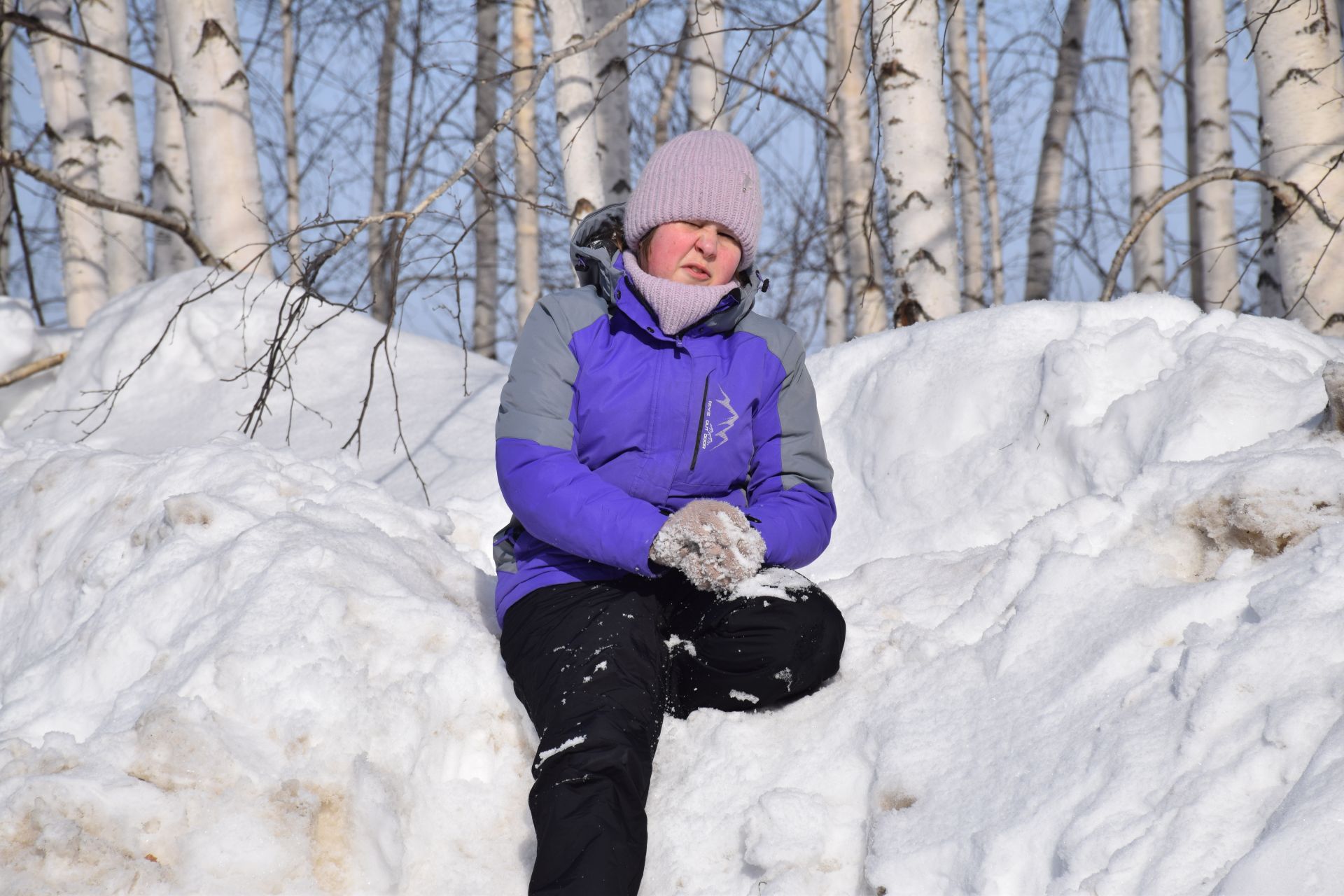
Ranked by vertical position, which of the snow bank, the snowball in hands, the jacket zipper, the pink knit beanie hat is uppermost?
the pink knit beanie hat

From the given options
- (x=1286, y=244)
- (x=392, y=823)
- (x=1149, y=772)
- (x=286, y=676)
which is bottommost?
(x=392, y=823)

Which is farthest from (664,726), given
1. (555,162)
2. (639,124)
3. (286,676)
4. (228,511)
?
(639,124)

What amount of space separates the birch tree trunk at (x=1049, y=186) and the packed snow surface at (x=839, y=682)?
636 centimetres

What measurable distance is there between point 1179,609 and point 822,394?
2152 mm

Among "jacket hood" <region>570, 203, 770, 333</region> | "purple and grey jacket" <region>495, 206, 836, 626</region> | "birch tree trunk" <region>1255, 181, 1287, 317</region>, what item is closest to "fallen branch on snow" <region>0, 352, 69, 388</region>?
"jacket hood" <region>570, 203, 770, 333</region>

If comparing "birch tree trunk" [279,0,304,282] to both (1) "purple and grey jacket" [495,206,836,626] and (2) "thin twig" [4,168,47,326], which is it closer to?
(2) "thin twig" [4,168,47,326]

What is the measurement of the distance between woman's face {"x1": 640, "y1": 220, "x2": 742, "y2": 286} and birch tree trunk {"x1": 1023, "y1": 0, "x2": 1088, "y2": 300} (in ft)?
24.7

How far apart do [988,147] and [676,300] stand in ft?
34.7

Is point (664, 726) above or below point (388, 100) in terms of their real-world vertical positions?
below

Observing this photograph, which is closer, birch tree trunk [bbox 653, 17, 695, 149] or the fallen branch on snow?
the fallen branch on snow

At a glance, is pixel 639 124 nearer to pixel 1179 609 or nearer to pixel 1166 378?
pixel 1166 378

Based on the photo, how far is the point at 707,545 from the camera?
2.15 metres

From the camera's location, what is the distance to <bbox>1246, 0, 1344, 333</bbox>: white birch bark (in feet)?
12.7

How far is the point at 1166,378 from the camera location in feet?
10.5
